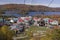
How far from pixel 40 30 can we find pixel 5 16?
1.18 m

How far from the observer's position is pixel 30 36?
506cm

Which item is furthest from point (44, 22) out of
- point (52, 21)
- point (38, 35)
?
point (38, 35)

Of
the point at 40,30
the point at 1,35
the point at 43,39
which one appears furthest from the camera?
the point at 40,30

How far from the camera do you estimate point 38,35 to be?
504 cm

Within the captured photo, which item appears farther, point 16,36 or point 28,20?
point 28,20

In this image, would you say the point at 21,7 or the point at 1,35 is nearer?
the point at 1,35

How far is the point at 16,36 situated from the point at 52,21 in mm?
1256

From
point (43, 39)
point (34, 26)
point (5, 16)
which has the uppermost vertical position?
point (5, 16)

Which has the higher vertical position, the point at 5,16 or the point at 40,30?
the point at 5,16

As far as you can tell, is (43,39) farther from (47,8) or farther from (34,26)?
(47,8)

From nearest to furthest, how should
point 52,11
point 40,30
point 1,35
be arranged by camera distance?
point 1,35 < point 40,30 < point 52,11

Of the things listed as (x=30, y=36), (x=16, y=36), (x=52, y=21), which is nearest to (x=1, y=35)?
(x=16, y=36)

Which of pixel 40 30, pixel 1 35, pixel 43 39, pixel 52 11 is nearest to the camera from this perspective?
pixel 1 35

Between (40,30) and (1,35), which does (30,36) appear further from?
(1,35)
